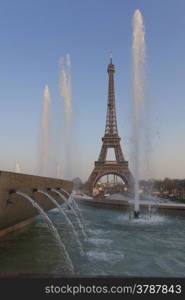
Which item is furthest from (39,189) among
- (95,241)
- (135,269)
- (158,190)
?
(158,190)

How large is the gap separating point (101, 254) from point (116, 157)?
199ft

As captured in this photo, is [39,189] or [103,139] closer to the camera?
[39,189]

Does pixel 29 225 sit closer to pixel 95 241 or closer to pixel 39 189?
pixel 39 189

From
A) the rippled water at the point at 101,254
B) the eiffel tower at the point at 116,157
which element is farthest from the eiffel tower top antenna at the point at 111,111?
the rippled water at the point at 101,254

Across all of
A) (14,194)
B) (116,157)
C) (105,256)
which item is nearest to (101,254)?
(105,256)

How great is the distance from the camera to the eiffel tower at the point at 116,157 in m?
70.4

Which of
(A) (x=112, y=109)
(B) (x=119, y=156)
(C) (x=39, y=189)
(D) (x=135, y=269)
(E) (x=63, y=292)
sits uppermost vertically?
(A) (x=112, y=109)

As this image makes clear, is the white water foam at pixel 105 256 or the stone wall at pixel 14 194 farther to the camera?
the stone wall at pixel 14 194

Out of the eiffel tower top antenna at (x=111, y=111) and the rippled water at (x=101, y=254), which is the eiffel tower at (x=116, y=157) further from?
the rippled water at (x=101, y=254)

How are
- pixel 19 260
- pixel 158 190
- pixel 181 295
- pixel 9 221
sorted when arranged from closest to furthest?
pixel 181 295, pixel 19 260, pixel 9 221, pixel 158 190

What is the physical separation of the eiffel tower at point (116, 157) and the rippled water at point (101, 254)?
5215cm

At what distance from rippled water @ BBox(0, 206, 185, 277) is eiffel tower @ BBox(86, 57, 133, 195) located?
5215 cm

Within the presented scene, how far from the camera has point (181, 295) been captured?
541 centimetres

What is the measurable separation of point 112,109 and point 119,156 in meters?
11.7
